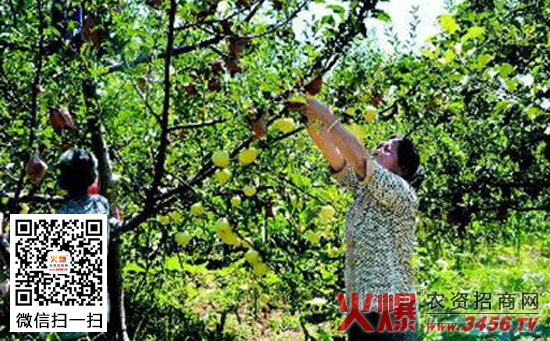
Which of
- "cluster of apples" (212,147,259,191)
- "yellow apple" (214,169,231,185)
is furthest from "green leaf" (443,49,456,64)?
"yellow apple" (214,169,231,185)

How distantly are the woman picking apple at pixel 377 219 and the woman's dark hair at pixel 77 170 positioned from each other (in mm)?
882

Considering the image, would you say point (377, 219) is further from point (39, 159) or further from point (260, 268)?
point (39, 159)

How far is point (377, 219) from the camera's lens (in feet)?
7.45

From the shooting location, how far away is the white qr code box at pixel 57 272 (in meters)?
1.75

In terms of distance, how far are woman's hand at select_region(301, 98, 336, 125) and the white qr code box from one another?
2.00 feet

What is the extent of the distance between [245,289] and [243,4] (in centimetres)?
250

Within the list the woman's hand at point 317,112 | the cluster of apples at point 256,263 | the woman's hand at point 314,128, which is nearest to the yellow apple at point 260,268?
the cluster of apples at point 256,263

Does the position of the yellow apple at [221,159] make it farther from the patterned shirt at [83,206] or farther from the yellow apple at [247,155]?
the patterned shirt at [83,206]

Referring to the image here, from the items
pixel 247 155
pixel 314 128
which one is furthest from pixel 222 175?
pixel 314 128

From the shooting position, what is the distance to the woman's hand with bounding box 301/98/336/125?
6.47 ft

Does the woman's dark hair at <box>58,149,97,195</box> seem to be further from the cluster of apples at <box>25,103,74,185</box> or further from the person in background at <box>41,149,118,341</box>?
the cluster of apples at <box>25,103,74,185</box>

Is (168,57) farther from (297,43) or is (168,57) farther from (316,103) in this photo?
(297,43)

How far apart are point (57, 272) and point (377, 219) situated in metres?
1.00

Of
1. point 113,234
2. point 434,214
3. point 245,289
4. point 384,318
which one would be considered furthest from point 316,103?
point 245,289
